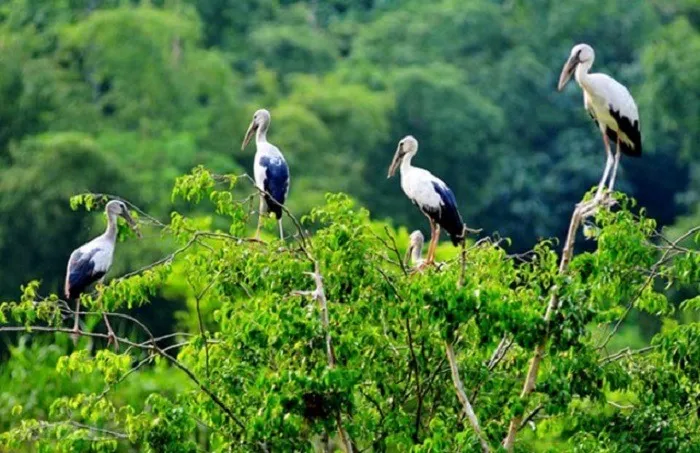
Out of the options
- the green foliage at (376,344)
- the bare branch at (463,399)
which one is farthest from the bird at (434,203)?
the bare branch at (463,399)

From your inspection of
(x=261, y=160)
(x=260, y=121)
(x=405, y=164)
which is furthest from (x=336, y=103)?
(x=405, y=164)

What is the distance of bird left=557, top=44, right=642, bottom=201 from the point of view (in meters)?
15.0

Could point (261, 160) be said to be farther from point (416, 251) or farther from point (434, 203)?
point (434, 203)

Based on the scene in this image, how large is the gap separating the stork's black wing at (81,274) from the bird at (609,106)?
3117 millimetres

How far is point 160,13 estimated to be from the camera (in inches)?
2072

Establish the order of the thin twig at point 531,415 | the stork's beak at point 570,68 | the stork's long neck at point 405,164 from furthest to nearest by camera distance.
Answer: the stork's beak at point 570,68, the stork's long neck at point 405,164, the thin twig at point 531,415

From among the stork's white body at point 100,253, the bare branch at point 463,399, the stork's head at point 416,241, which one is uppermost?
the bare branch at point 463,399

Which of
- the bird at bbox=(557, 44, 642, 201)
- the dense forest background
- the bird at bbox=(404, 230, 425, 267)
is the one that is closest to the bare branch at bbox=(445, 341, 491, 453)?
the bird at bbox=(404, 230, 425, 267)

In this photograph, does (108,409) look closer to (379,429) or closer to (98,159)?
(379,429)

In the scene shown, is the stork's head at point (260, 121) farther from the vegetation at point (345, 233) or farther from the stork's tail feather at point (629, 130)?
the stork's tail feather at point (629, 130)

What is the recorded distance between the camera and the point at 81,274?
49.1 feet

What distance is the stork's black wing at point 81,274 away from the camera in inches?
589

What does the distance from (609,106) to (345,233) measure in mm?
4144

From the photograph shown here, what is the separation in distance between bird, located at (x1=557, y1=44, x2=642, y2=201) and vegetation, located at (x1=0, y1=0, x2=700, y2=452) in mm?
1158
